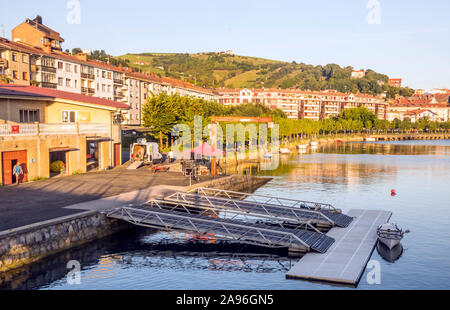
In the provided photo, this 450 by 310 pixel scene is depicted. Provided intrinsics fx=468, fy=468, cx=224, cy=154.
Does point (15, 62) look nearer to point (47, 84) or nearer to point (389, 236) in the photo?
point (47, 84)

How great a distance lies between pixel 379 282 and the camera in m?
22.5

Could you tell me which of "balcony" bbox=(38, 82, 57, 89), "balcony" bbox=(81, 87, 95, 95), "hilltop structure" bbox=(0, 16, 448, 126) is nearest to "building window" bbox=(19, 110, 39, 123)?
"hilltop structure" bbox=(0, 16, 448, 126)

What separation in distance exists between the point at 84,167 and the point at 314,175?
35097 mm

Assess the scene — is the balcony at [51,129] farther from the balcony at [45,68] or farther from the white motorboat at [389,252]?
the balcony at [45,68]

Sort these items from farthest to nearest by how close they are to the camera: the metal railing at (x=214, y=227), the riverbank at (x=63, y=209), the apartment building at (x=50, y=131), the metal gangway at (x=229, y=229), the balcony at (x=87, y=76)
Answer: the balcony at (x=87, y=76)
the apartment building at (x=50, y=131)
the metal railing at (x=214, y=227)
the metal gangway at (x=229, y=229)
the riverbank at (x=63, y=209)

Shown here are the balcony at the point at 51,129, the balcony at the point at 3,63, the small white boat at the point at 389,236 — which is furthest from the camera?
the balcony at the point at 3,63

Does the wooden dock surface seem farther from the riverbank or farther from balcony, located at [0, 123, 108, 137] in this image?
balcony, located at [0, 123, 108, 137]

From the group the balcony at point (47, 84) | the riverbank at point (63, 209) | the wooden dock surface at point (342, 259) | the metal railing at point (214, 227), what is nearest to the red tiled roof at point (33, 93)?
the riverbank at point (63, 209)

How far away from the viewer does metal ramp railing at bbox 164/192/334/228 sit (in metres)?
32.0

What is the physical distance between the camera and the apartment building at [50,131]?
36.9 metres

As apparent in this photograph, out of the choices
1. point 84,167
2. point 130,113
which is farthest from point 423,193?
point 130,113

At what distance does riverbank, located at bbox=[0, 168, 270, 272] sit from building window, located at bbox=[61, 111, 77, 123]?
634 cm

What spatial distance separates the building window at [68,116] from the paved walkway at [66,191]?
232 inches
